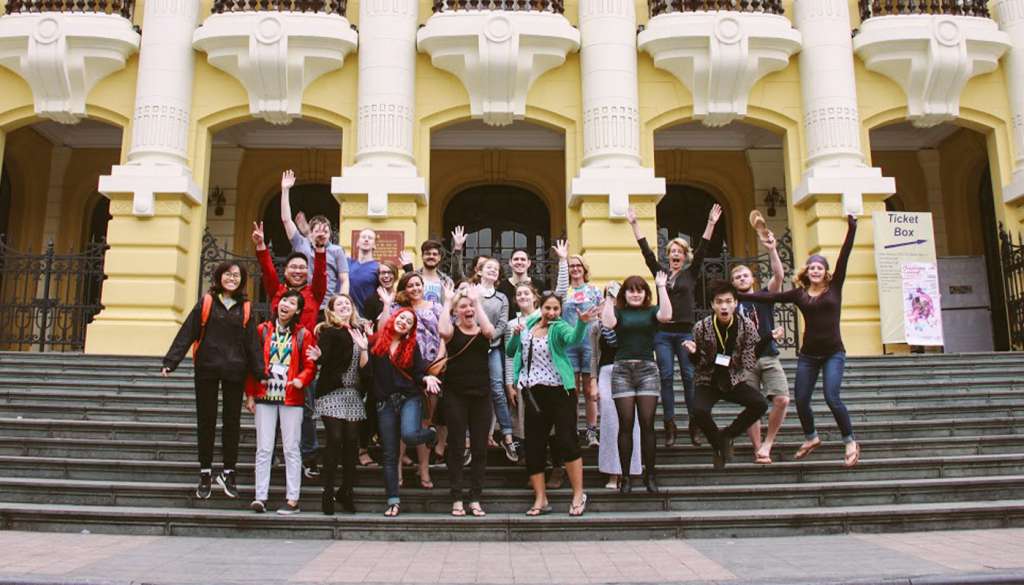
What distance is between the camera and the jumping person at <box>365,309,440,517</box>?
659 centimetres

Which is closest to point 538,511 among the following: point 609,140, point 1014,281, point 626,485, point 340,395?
point 626,485

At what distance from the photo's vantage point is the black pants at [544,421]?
6.60 m

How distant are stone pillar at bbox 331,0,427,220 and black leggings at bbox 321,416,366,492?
7.33 meters

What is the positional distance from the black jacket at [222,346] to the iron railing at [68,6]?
1032 cm

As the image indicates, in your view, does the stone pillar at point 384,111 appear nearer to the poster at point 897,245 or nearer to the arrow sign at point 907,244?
the poster at point 897,245

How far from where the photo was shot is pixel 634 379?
6.87m

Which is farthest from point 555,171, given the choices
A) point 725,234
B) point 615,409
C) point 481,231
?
point 615,409

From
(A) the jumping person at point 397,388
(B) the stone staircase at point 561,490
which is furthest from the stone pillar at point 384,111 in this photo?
(A) the jumping person at point 397,388

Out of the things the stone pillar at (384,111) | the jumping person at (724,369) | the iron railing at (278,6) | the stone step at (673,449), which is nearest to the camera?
the jumping person at (724,369)

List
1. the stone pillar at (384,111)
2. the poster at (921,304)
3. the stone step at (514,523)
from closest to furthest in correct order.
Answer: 1. the stone step at (514,523)
2. the poster at (921,304)
3. the stone pillar at (384,111)

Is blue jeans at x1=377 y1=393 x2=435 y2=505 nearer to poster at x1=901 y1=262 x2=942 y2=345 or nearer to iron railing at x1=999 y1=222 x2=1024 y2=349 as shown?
poster at x1=901 y1=262 x2=942 y2=345

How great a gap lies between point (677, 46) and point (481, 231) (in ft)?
21.3

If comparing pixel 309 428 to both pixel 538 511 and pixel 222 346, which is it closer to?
pixel 222 346

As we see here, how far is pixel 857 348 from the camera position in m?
13.3
